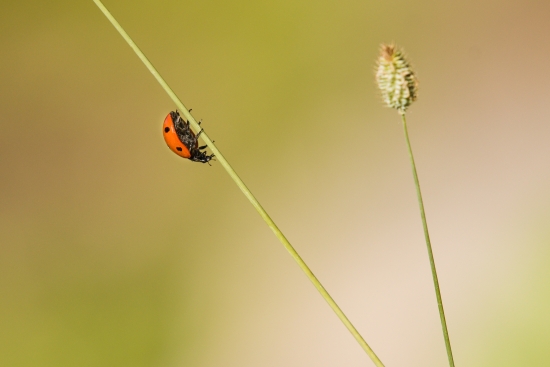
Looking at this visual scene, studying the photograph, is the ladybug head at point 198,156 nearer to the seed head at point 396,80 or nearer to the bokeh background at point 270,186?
the bokeh background at point 270,186

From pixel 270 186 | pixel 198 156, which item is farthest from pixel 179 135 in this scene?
pixel 270 186

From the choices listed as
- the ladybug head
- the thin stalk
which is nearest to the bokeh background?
the ladybug head

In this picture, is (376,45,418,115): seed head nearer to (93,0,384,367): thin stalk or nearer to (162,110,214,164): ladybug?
(93,0,384,367): thin stalk

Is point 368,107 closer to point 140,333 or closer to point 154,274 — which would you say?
point 154,274

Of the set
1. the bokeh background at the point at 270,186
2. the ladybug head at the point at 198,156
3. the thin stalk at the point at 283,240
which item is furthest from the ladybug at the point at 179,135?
the thin stalk at the point at 283,240

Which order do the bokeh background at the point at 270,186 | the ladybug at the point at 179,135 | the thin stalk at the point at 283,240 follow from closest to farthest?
the thin stalk at the point at 283,240
the ladybug at the point at 179,135
the bokeh background at the point at 270,186

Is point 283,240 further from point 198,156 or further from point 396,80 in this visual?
point 198,156
